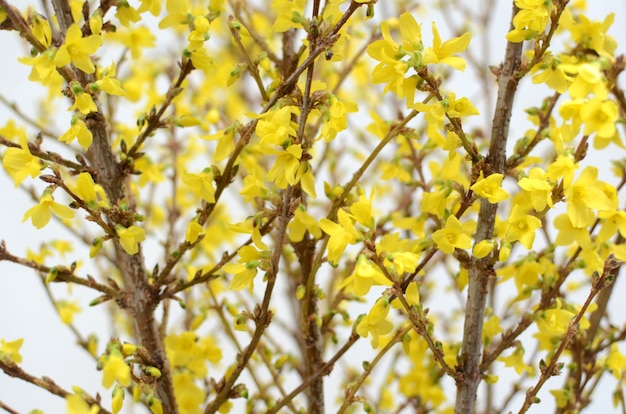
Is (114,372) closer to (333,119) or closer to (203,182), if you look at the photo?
(203,182)

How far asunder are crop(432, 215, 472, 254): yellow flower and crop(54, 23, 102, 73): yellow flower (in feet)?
1.40

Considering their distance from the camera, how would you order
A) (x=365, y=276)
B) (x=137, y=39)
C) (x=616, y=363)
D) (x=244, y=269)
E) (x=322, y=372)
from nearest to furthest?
(x=365, y=276)
(x=244, y=269)
(x=322, y=372)
(x=616, y=363)
(x=137, y=39)

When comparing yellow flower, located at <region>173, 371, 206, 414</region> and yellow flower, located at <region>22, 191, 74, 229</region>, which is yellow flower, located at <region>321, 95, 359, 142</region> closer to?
yellow flower, located at <region>22, 191, 74, 229</region>

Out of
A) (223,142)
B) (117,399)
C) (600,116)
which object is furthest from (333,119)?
(117,399)

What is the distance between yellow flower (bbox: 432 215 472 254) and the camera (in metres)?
0.73

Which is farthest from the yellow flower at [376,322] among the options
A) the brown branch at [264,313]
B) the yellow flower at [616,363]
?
the yellow flower at [616,363]

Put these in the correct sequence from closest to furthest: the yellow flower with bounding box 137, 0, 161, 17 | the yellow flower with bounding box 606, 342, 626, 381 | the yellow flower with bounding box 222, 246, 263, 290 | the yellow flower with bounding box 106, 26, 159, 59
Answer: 1. the yellow flower with bounding box 222, 246, 263, 290
2. the yellow flower with bounding box 137, 0, 161, 17
3. the yellow flower with bounding box 606, 342, 626, 381
4. the yellow flower with bounding box 106, 26, 159, 59

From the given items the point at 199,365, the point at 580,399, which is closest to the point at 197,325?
the point at 199,365

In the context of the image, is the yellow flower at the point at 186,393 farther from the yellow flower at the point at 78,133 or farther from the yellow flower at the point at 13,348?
the yellow flower at the point at 78,133

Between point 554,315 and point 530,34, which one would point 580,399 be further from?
point 530,34

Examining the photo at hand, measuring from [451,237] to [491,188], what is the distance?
71 millimetres

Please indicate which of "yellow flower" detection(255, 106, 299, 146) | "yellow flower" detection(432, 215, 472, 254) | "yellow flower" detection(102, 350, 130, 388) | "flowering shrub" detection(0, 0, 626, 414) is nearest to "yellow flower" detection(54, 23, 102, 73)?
"flowering shrub" detection(0, 0, 626, 414)

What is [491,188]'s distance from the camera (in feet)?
2.35

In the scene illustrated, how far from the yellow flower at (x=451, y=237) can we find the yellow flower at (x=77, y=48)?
16.8 inches
